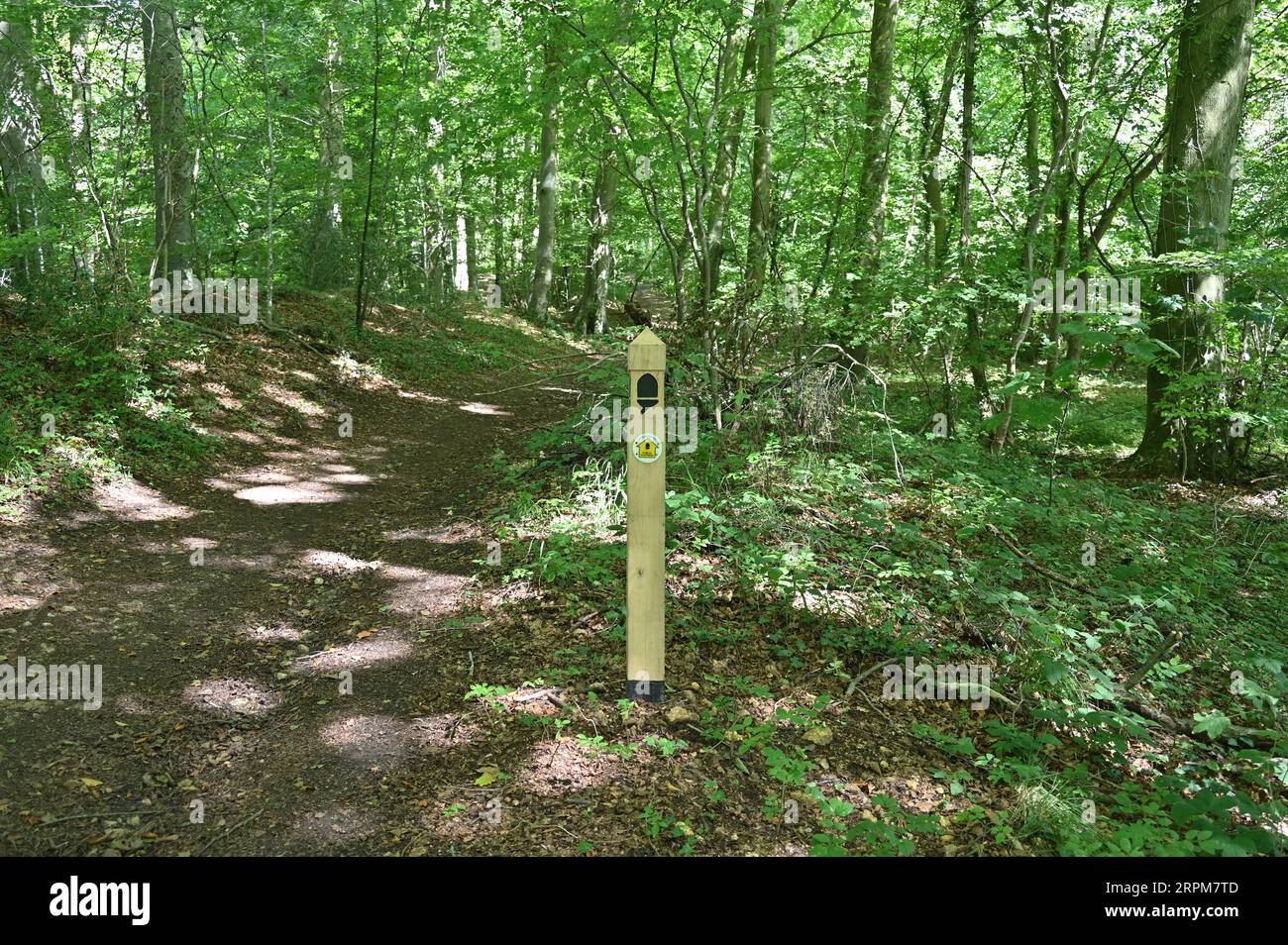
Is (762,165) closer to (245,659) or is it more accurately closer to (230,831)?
(245,659)

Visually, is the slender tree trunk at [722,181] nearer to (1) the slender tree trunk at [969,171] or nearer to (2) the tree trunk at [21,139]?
(1) the slender tree trunk at [969,171]

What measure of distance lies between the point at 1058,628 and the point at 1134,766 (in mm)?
857

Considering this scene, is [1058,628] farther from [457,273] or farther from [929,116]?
[457,273]

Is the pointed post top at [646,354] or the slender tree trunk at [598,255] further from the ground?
the slender tree trunk at [598,255]

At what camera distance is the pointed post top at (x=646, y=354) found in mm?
4023

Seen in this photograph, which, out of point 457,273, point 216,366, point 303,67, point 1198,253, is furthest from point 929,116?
point 457,273

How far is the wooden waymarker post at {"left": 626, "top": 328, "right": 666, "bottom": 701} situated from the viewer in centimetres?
405

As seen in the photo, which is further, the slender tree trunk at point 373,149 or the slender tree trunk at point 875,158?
the slender tree trunk at point 373,149

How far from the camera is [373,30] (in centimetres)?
1406

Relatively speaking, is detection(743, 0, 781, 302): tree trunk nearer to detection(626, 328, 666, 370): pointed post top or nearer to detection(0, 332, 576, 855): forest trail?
detection(0, 332, 576, 855): forest trail

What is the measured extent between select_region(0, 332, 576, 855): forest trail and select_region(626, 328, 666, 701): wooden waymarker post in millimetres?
998

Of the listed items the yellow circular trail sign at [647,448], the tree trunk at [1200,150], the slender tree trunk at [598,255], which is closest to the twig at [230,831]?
the yellow circular trail sign at [647,448]

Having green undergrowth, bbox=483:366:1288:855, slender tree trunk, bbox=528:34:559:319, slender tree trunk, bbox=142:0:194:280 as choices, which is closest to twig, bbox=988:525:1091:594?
green undergrowth, bbox=483:366:1288:855

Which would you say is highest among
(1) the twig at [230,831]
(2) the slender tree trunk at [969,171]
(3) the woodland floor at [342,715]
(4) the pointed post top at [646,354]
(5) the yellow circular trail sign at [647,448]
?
(2) the slender tree trunk at [969,171]
